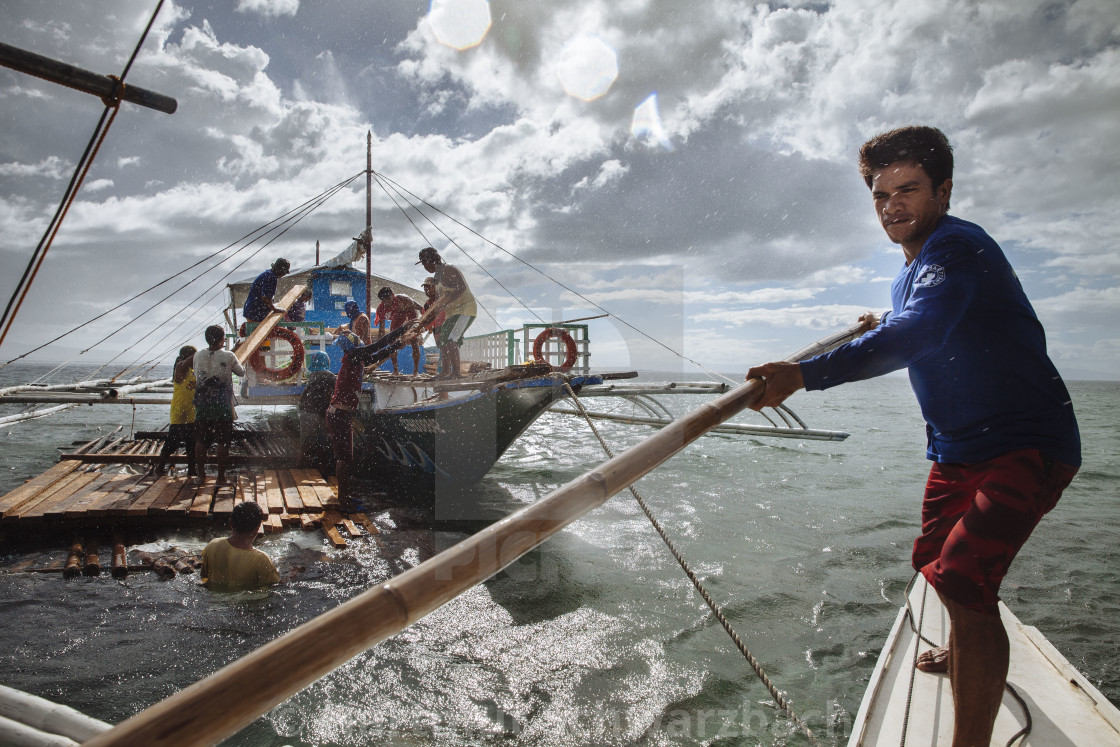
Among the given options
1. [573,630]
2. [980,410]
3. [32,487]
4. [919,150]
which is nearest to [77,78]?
[919,150]

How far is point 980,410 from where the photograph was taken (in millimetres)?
1986

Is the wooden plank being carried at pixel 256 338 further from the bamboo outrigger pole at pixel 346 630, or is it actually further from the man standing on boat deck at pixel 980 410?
the man standing on boat deck at pixel 980 410

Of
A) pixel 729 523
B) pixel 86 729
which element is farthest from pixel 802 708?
pixel 729 523

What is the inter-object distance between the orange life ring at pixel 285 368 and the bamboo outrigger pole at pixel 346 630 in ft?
36.5

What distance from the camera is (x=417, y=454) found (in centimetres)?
1060

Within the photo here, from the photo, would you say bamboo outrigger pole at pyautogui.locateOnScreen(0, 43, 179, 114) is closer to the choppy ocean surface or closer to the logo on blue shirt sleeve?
the choppy ocean surface

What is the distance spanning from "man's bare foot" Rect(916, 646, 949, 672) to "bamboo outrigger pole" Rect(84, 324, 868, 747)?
7.87 ft

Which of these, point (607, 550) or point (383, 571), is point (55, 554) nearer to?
point (383, 571)

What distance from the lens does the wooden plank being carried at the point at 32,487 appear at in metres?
6.91

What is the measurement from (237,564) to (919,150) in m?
6.63

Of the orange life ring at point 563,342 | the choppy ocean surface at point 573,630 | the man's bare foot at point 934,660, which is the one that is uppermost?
the orange life ring at point 563,342

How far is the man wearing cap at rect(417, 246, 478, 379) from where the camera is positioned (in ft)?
29.3

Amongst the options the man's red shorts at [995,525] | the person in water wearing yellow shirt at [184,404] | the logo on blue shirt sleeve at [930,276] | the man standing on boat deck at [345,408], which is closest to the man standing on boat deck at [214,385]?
the person in water wearing yellow shirt at [184,404]

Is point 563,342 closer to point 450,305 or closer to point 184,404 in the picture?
point 450,305
